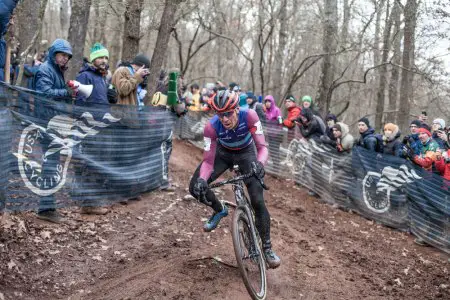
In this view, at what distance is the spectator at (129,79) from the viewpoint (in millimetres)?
7926

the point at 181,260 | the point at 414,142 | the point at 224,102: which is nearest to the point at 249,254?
the point at 181,260

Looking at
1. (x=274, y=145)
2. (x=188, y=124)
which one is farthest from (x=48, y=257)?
(x=188, y=124)

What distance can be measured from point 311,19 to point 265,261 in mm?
20879

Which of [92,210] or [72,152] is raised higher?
[72,152]

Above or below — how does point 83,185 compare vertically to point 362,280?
above

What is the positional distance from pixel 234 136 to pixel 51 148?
2472mm

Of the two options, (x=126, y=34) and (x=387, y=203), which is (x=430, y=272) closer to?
(x=387, y=203)

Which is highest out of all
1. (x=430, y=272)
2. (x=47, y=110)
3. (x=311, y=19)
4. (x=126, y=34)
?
(x=311, y=19)

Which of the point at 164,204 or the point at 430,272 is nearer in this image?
the point at 430,272

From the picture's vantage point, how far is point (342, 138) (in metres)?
11.3

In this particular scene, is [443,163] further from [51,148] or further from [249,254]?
[51,148]

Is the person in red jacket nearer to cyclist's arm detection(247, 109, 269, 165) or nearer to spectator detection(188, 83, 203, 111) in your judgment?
cyclist's arm detection(247, 109, 269, 165)

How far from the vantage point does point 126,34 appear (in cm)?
1197

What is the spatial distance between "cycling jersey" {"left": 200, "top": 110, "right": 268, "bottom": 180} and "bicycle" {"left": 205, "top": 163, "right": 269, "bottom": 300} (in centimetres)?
46
